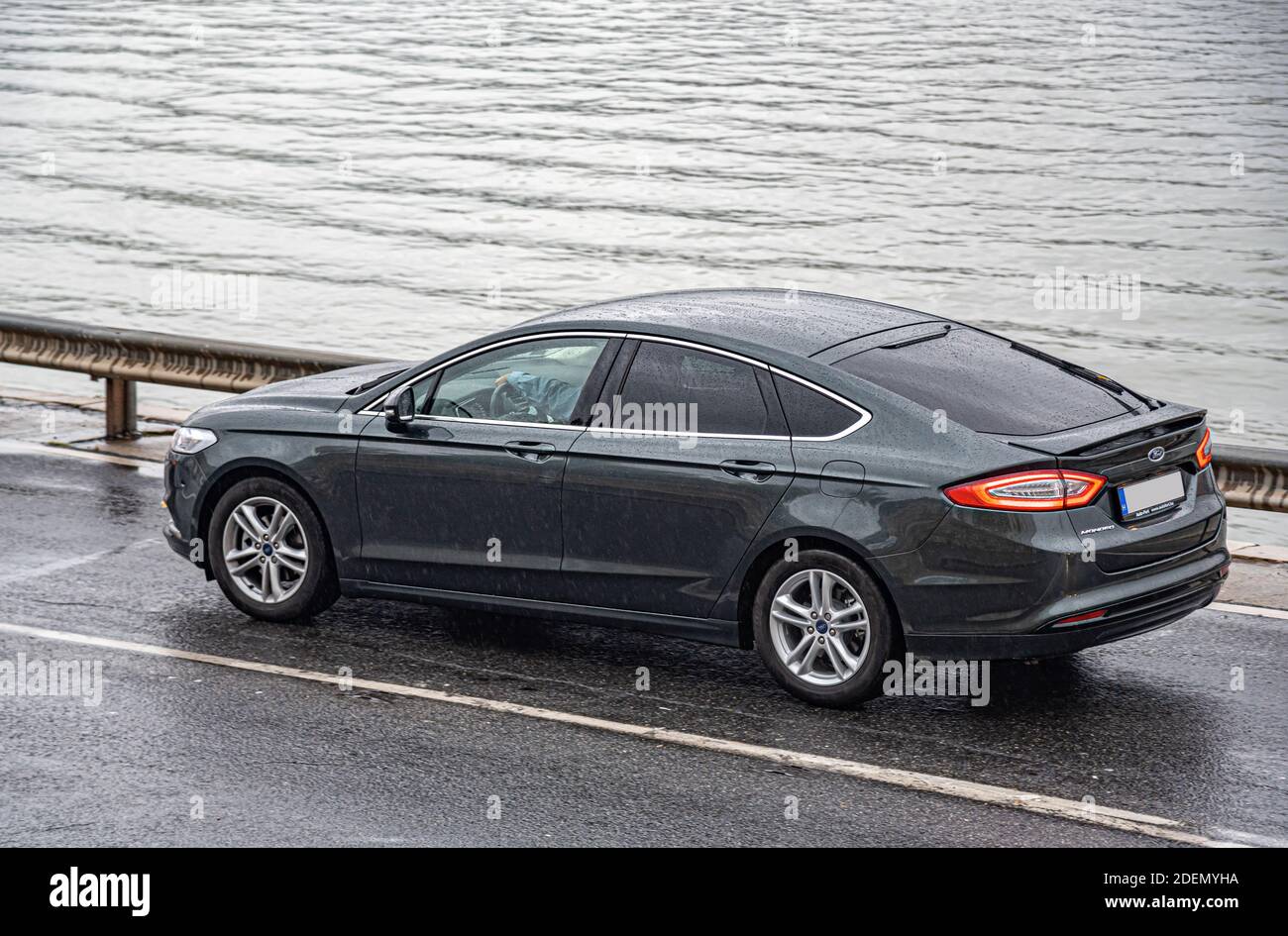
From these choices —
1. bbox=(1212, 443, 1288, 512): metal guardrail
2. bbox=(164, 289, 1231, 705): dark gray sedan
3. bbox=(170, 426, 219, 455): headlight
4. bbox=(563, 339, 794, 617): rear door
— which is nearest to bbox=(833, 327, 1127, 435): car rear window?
bbox=(164, 289, 1231, 705): dark gray sedan

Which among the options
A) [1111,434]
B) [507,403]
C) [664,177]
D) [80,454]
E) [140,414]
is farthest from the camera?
[664,177]

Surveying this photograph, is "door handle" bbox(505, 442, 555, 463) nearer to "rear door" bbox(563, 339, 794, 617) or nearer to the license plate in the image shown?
"rear door" bbox(563, 339, 794, 617)

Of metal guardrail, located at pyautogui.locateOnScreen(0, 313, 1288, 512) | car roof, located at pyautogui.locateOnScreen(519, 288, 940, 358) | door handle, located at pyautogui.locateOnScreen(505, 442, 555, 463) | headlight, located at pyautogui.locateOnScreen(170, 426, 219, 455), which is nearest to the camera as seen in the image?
car roof, located at pyautogui.locateOnScreen(519, 288, 940, 358)

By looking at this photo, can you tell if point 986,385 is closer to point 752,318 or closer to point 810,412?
point 810,412

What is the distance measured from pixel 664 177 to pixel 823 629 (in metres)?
28.7

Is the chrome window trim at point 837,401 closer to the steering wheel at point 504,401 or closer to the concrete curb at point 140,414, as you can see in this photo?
the steering wheel at point 504,401

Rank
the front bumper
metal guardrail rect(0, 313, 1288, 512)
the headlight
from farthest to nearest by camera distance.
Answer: metal guardrail rect(0, 313, 1288, 512), the headlight, the front bumper

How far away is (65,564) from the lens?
9.47 metres

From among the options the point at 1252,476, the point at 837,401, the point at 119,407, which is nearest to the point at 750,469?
the point at 837,401

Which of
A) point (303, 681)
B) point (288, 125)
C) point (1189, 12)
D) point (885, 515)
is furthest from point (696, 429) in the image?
point (1189, 12)

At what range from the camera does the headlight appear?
28.0 feet

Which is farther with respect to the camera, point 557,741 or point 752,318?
point 752,318

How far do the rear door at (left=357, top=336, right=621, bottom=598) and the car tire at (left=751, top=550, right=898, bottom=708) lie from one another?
1.00m

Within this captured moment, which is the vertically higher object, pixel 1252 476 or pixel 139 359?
pixel 139 359
